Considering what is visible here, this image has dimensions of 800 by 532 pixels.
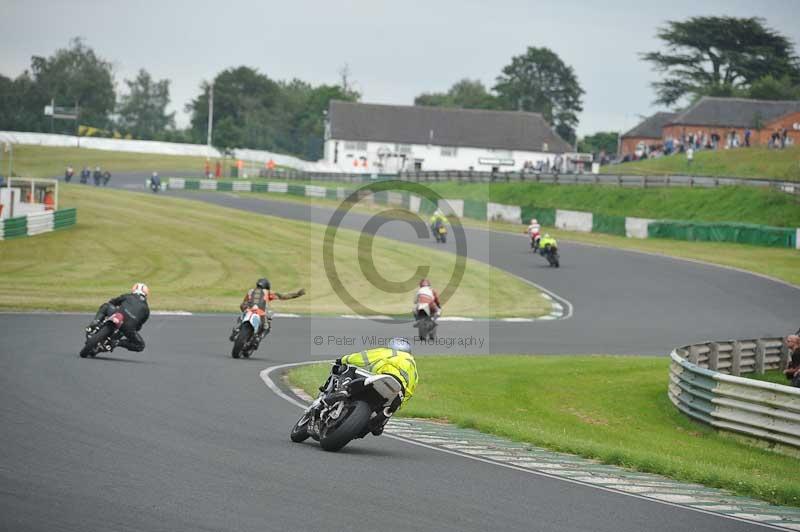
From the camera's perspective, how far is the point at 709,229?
177 ft

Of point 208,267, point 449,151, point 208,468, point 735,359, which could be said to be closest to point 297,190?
point 449,151

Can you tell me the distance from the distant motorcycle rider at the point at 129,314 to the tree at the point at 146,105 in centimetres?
16587

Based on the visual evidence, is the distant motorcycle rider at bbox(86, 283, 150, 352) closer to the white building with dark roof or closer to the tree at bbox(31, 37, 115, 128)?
the white building with dark roof

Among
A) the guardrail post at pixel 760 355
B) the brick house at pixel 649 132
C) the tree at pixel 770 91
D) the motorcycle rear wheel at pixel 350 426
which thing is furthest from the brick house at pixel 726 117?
the motorcycle rear wheel at pixel 350 426

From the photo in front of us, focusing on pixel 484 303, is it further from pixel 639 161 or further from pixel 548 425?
pixel 639 161

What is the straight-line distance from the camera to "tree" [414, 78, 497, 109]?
168 m

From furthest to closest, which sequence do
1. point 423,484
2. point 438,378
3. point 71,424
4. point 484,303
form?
point 484,303 < point 438,378 < point 71,424 < point 423,484

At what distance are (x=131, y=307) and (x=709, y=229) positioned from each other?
135 feet

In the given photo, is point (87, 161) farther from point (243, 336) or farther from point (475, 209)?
point (243, 336)

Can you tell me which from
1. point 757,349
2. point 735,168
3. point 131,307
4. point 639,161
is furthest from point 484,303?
point 639,161

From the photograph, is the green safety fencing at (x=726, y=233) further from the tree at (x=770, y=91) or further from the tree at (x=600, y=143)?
the tree at (x=600, y=143)

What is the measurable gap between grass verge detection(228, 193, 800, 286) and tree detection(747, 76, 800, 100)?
55.8 m

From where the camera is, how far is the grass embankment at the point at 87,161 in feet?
324

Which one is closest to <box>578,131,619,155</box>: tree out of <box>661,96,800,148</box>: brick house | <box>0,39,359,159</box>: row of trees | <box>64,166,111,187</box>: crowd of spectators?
<box>0,39,359,159</box>: row of trees
